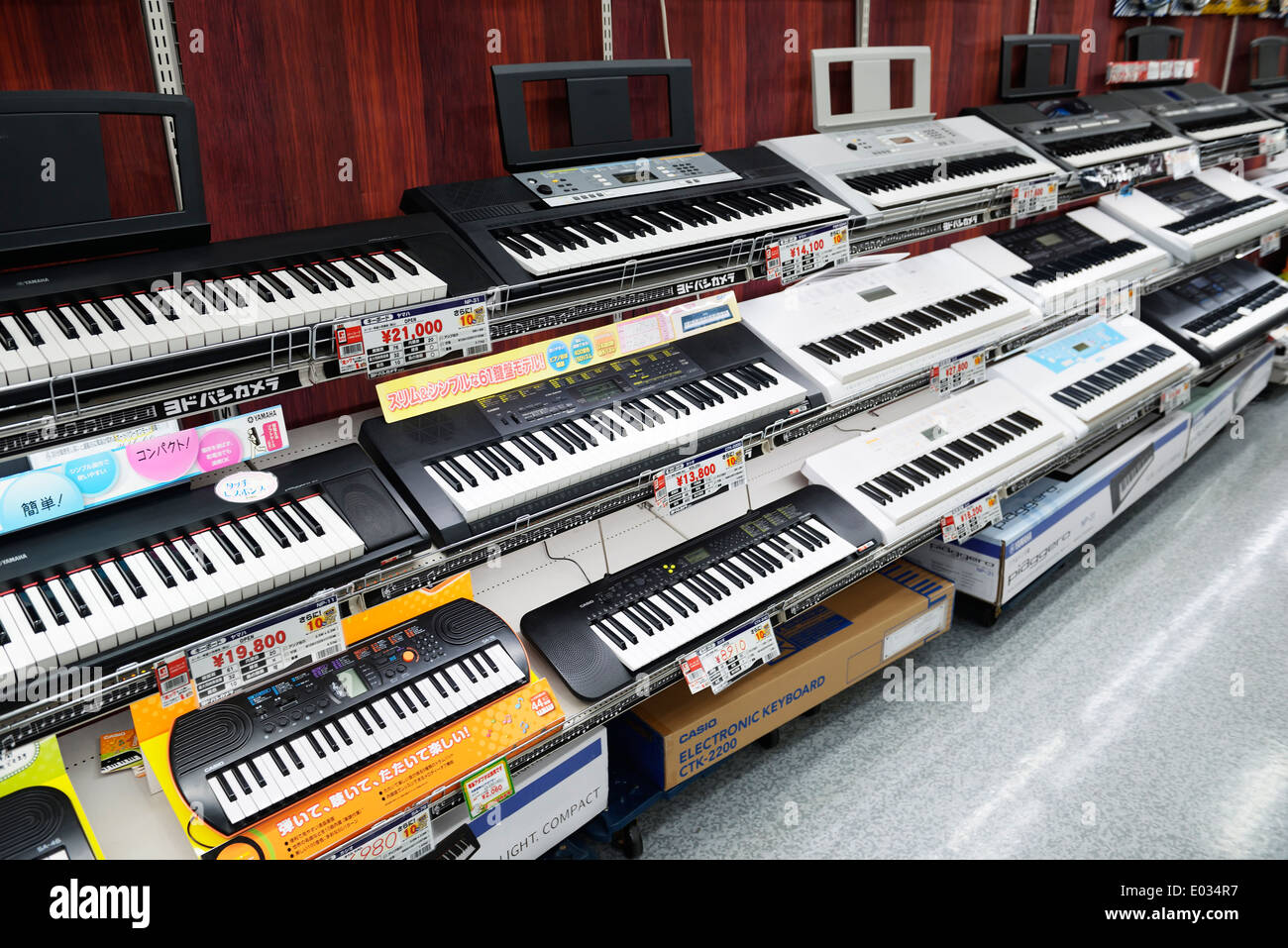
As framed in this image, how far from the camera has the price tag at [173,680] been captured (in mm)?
1242

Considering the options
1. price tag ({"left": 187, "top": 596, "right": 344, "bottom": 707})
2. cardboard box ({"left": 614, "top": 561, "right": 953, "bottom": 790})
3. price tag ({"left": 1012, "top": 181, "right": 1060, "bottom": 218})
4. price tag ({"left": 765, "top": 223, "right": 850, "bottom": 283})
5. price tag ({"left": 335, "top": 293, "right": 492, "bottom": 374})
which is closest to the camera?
price tag ({"left": 187, "top": 596, "right": 344, "bottom": 707})

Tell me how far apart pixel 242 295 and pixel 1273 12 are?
19.2 feet

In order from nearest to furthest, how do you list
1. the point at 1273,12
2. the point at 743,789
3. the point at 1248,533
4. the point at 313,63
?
the point at 313,63 < the point at 743,789 < the point at 1248,533 < the point at 1273,12

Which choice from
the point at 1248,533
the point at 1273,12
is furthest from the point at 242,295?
the point at 1273,12

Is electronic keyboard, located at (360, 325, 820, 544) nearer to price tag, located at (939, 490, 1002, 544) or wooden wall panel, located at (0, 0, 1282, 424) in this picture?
wooden wall panel, located at (0, 0, 1282, 424)

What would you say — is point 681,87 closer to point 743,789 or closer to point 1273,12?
point 743,789

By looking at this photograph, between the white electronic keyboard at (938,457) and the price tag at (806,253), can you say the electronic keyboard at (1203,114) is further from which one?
the price tag at (806,253)

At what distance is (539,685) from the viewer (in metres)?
1.73

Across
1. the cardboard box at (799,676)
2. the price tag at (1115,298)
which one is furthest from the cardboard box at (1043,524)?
the price tag at (1115,298)

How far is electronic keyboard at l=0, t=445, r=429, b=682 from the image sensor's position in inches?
47.3

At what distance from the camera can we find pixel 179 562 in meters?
1.33

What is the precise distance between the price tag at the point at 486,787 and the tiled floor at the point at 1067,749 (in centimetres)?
68

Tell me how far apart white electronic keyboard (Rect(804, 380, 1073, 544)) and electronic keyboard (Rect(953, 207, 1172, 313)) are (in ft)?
1.12

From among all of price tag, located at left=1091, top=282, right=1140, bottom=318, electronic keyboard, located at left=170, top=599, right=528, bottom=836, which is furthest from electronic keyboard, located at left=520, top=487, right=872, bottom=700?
price tag, located at left=1091, top=282, right=1140, bottom=318
